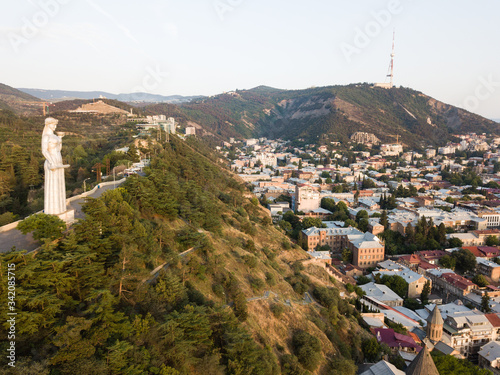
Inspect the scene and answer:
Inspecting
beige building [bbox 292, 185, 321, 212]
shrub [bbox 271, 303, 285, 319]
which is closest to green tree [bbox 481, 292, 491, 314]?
shrub [bbox 271, 303, 285, 319]

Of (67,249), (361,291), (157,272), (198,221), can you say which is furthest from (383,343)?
(67,249)

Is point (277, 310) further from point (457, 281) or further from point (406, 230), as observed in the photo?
point (406, 230)

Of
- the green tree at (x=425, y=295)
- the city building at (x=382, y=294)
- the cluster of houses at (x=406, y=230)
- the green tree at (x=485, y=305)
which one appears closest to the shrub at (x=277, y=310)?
the cluster of houses at (x=406, y=230)

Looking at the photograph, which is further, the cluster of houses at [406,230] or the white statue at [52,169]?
the cluster of houses at [406,230]

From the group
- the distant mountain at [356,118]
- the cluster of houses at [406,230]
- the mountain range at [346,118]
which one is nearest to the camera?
the cluster of houses at [406,230]

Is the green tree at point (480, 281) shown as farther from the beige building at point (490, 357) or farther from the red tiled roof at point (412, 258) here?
the beige building at point (490, 357)

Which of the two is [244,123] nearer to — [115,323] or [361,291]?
[361,291]

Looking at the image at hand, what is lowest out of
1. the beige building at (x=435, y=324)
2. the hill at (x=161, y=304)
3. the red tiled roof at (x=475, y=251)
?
the red tiled roof at (x=475, y=251)

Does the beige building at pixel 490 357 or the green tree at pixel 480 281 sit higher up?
the green tree at pixel 480 281
